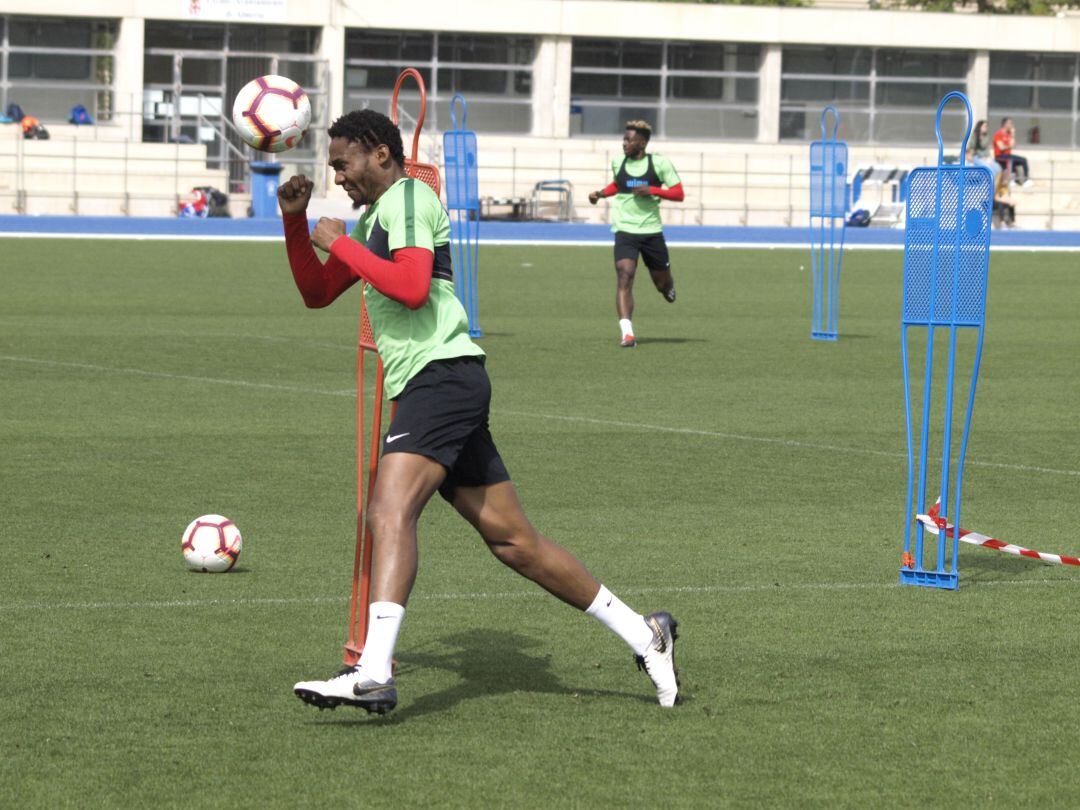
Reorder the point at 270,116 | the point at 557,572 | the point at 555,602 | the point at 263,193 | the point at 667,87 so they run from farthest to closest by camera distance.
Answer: the point at 667,87
the point at 263,193
the point at 555,602
the point at 270,116
the point at 557,572

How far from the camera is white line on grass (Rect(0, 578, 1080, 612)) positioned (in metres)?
8.02

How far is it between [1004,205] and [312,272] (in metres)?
41.3

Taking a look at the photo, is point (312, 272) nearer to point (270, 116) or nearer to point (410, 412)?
point (410, 412)

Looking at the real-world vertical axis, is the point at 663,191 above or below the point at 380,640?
above

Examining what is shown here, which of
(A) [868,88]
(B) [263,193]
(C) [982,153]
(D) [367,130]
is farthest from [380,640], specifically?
(A) [868,88]

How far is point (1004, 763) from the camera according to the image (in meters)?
5.99

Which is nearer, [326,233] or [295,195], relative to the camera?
[326,233]

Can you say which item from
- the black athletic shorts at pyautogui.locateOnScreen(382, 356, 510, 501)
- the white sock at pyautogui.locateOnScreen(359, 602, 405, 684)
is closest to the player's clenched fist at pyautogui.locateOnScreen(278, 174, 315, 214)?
the black athletic shorts at pyautogui.locateOnScreen(382, 356, 510, 501)

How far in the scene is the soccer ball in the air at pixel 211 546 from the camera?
8.70 meters

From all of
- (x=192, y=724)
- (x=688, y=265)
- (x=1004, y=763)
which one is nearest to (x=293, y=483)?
(x=192, y=724)

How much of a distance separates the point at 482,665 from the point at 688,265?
2686cm

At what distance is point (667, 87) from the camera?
55438 millimetres

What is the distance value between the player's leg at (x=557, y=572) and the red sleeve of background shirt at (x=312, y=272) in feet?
2.63

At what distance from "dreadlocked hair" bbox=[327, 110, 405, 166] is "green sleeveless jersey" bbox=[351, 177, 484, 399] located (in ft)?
0.46
